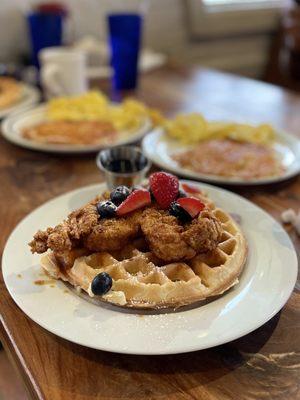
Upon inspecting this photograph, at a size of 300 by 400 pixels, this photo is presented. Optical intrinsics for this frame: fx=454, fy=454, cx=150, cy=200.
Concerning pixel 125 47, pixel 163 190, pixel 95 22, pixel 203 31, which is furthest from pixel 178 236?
pixel 203 31

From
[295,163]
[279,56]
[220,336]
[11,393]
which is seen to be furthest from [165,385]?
[279,56]

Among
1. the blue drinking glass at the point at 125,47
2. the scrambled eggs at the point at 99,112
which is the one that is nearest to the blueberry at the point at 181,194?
the scrambled eggs at the point at 99,112

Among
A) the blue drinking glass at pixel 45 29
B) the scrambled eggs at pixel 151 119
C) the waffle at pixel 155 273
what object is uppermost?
the blue drinking glass at pixel 45 29

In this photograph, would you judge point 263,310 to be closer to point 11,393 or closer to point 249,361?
point 249,361

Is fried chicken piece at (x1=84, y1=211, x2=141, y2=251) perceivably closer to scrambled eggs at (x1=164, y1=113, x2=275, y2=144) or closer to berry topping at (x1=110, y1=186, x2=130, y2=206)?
berry topping at (x1=110, y1=186, x2=130, y2=206)

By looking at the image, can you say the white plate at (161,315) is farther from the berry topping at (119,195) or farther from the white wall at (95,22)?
the white wall at (95,22)

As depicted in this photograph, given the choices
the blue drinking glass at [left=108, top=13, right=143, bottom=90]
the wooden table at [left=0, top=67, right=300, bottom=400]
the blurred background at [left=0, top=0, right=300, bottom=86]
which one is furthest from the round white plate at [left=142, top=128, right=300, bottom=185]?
the blurred background at [left=0, top=0, right=300, bottom=86]
